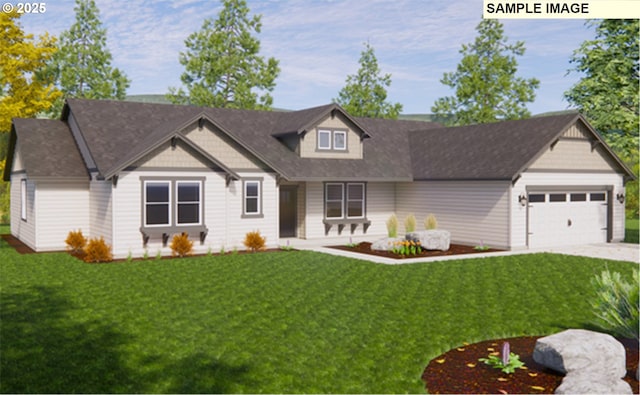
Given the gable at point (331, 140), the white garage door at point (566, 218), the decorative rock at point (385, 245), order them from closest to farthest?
1. the decorative rock at point (385, 245)
2. the white garage door at point (566, 218)
3. the gable at point (331, 140)

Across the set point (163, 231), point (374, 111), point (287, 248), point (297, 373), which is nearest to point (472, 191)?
point (287, 248)

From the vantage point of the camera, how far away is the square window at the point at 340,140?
93.5 feet

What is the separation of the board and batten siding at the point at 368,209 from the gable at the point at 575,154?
7.44 m

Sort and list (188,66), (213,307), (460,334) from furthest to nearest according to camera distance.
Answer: (188,66), (213,307), (460,334)

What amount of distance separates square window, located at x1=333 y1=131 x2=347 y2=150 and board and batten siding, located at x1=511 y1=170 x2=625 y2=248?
27.1 feet

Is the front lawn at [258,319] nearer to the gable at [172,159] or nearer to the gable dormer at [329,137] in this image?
the gable at [172,159]

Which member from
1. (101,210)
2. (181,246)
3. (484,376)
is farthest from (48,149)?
(484,376)

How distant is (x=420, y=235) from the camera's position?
22.9m

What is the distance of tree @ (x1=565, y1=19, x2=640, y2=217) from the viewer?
2975 cm

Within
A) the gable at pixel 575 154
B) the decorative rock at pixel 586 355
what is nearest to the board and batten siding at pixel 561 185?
the gable at pixel 575 154

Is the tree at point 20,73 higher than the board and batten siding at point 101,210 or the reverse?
higher

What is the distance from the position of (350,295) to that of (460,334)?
379 centimetres

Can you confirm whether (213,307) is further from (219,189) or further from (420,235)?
(420,235)

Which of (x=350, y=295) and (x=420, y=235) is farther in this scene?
(x=420, y=235)
